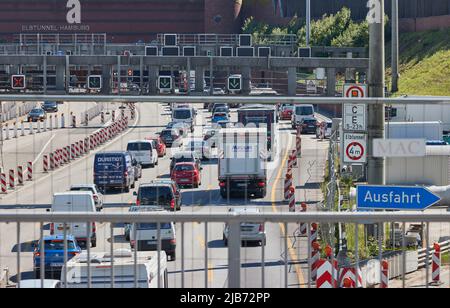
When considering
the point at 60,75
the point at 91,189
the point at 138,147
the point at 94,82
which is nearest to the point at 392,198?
the point at 138,147

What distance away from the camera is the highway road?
314 inches

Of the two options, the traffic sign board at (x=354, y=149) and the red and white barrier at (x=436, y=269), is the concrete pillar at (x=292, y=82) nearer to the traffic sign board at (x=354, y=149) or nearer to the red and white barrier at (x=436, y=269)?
the traffic sign board at (x=354, y=149)

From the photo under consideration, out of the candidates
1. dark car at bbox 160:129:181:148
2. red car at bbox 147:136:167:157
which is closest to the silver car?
red car at bbox 147:136:167:157

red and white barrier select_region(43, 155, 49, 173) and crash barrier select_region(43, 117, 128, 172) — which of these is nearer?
red and white barrier select_region(43, 155, 49, 173)

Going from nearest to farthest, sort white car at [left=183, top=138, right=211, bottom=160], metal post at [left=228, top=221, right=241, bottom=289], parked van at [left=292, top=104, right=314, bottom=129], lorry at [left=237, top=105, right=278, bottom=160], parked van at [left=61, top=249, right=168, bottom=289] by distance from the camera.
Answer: metal post at [left=228, top=221, right=241, bottom=289], parked van at [left=61, top=249, right=168, bottom=289], lorry at [left=237, top=105, right=278, bottom=160], white car at [left=183, top=138, right=211, bottom=160], parked van at [left=292, top=104, right=314, bottom=129]

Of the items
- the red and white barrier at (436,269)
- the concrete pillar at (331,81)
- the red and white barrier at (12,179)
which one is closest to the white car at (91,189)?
the red and white barrier at (12,179)

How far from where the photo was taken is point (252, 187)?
10281 millimetres

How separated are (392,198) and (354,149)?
130 cm

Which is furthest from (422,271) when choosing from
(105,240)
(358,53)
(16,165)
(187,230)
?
(358,53)

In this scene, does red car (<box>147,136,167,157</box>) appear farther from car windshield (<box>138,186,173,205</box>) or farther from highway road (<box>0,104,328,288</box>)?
car windshield (<box>138,186,173,205</box>)

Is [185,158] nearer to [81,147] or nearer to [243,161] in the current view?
[243,161]

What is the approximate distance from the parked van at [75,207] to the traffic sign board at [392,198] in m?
3.17

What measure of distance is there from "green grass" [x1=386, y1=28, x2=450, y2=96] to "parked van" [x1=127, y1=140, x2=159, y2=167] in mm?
53528

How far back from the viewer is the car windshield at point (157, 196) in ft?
33.0
